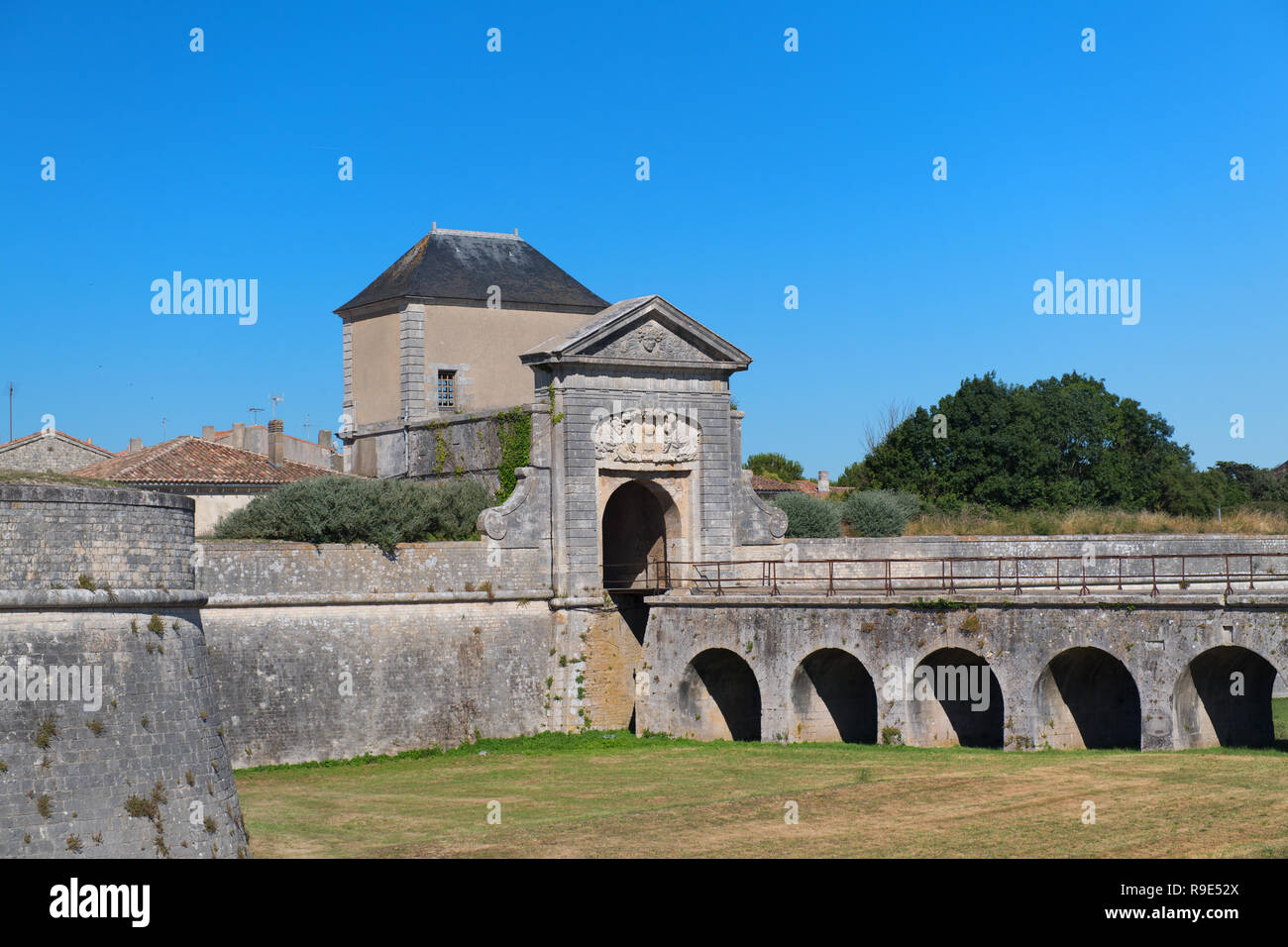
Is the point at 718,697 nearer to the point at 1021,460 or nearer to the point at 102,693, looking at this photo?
the point at 102,693

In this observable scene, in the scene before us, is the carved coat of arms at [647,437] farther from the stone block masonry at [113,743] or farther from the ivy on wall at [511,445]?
the stone block masonry at [113,743]

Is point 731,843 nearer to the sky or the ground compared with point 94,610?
nearer to the ground

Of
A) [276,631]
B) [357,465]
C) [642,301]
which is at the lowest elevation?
[276,631]

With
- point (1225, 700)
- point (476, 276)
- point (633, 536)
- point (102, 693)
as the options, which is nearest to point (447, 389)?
point (476, 276)

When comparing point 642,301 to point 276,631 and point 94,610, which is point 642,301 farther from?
point 94,610

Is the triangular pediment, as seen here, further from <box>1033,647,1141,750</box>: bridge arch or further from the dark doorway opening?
<box>1033,647,1141,750</box>: bridge arch

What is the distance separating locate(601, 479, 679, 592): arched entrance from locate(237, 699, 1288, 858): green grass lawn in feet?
20.0

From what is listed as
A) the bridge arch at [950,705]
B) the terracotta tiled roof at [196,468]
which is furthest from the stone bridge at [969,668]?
the terracotta tiled roof at [196,468]

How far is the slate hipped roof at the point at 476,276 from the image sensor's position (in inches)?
1459

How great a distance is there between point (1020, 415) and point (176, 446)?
1256 inches

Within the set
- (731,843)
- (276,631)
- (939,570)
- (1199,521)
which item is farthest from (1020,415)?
(731,843)
